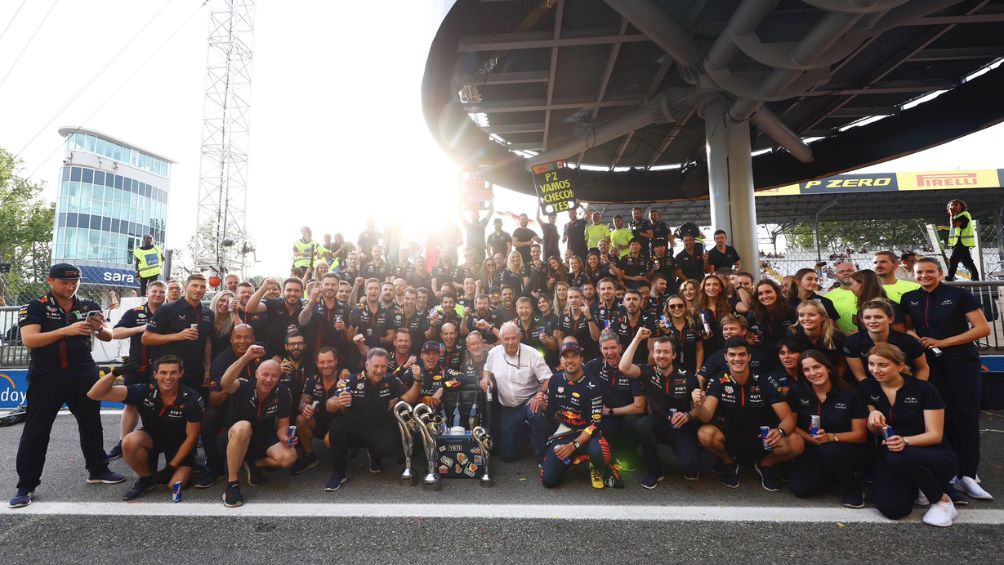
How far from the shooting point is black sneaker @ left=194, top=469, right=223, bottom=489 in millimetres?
4094

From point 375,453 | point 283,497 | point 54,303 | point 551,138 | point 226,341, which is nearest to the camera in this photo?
point 283,497

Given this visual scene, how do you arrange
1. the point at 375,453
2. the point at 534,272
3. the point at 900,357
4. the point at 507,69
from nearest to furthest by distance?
the point at 900,357
the point at 375,453
the point at 534,272
the point at 507,69

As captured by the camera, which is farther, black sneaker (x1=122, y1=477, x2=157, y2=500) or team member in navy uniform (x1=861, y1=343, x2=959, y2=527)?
black sneaker (x1=122, y1=477, x2=157, y2=500)

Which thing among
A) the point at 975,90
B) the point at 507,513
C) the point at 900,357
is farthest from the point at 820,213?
the point at 507,513

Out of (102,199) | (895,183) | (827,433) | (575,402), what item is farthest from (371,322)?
(102,199)

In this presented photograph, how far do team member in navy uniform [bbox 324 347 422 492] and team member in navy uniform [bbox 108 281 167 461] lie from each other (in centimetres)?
198

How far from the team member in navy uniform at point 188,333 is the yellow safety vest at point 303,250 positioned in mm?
4545

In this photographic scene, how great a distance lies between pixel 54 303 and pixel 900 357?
7.36 m

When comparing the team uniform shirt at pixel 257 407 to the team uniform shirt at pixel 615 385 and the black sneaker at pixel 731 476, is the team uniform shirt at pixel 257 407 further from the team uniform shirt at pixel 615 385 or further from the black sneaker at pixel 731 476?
the black sneaker at pixel 731 476

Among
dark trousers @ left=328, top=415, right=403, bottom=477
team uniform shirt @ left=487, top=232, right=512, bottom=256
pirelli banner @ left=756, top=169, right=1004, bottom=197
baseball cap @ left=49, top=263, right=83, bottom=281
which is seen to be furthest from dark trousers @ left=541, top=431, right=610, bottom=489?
pirelli banner @ left=756, top=169, right=1004, bottom=197

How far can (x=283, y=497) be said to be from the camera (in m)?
3.87

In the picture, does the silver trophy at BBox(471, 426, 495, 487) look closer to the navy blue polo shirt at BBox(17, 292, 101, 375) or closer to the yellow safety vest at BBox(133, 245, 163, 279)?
the navy blue polo shirt at BBox(17, 292, 101, 375)

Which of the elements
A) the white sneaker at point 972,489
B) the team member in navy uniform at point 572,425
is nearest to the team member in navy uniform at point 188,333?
the team member in navy uniform at point 572,425

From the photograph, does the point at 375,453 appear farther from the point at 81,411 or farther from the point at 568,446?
the point at 81,411
